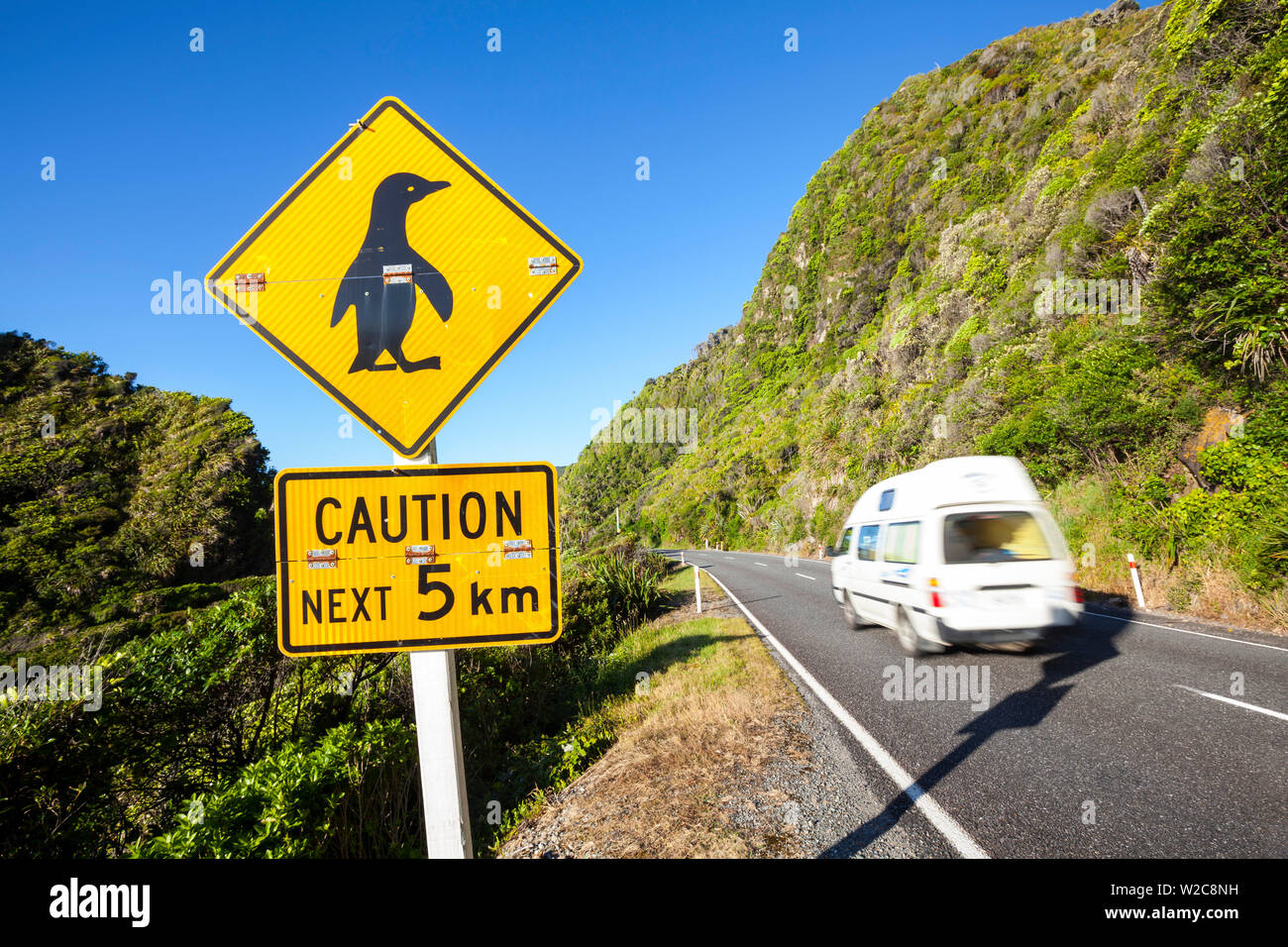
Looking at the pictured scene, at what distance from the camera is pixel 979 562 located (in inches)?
234

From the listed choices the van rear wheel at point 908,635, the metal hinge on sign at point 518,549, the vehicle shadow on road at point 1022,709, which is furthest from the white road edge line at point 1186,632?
the metal hinge on sign at point 518,549

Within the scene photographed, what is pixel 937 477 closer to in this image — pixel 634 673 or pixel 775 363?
pixel 634 673

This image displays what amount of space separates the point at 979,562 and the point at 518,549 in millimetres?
6335

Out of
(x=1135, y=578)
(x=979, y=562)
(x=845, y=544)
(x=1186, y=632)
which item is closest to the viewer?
(x=979, y=562)

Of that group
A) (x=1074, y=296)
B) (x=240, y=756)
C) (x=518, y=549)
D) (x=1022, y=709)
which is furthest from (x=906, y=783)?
(x=1074, y=296)

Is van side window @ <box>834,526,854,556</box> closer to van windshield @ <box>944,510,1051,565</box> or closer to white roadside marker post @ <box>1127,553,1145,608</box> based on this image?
van windshield @ <box>944,510,1051,565</box>

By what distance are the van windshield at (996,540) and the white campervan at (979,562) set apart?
0.04 ft

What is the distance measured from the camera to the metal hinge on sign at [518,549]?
57.4 inches

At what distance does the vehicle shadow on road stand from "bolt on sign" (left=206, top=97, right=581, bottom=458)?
3.27 meters

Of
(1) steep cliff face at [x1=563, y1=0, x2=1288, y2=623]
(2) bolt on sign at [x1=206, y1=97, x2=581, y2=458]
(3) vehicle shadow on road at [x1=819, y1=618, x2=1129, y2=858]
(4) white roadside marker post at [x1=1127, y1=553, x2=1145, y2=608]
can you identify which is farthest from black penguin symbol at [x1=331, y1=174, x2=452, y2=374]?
(4) white roadside marker post at [x1=1127, y1=553, x2=1145, y2=608]

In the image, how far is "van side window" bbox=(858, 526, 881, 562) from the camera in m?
8.06

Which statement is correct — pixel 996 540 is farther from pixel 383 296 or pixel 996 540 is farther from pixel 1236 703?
pixel 383 296
